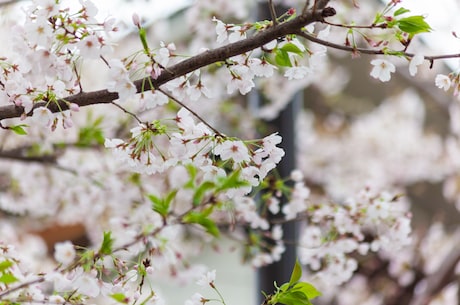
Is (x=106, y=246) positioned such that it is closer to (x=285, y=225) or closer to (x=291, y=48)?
(x=291, y=48)

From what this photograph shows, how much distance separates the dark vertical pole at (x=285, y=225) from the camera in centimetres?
162

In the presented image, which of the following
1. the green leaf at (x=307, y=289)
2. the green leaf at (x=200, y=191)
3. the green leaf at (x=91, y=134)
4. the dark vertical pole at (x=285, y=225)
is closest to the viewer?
the green leaf at (x=200, y=191)

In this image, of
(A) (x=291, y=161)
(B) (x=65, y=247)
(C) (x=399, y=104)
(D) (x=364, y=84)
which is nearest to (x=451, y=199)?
(C) (x=399, y=104)

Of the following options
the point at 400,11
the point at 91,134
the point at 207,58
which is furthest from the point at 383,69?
the point at 91,134

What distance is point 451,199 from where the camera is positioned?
9.00ft

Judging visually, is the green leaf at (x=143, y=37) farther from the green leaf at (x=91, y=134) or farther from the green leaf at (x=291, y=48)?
the green leaf at (x=91, y=134)

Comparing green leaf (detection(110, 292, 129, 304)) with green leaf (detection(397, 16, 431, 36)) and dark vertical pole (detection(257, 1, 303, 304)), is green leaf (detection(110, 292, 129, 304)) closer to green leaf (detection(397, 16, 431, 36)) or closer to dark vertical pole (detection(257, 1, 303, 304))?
green leaf (detection(397, 16, 431, 36))

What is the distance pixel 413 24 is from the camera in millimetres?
502

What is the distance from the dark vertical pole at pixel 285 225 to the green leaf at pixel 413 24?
108 centimetres

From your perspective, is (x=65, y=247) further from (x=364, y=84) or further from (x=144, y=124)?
(x=364, y=84)

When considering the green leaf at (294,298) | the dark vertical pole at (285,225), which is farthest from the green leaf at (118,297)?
the dark vertical pole at (285,225)

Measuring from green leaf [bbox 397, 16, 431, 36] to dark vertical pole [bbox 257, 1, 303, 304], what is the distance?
3.53 ft

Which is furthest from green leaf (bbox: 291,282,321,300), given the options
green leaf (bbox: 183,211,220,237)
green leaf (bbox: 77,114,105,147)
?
green leaf (bbox: 77,114,105,147)

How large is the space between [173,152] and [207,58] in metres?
0.10
